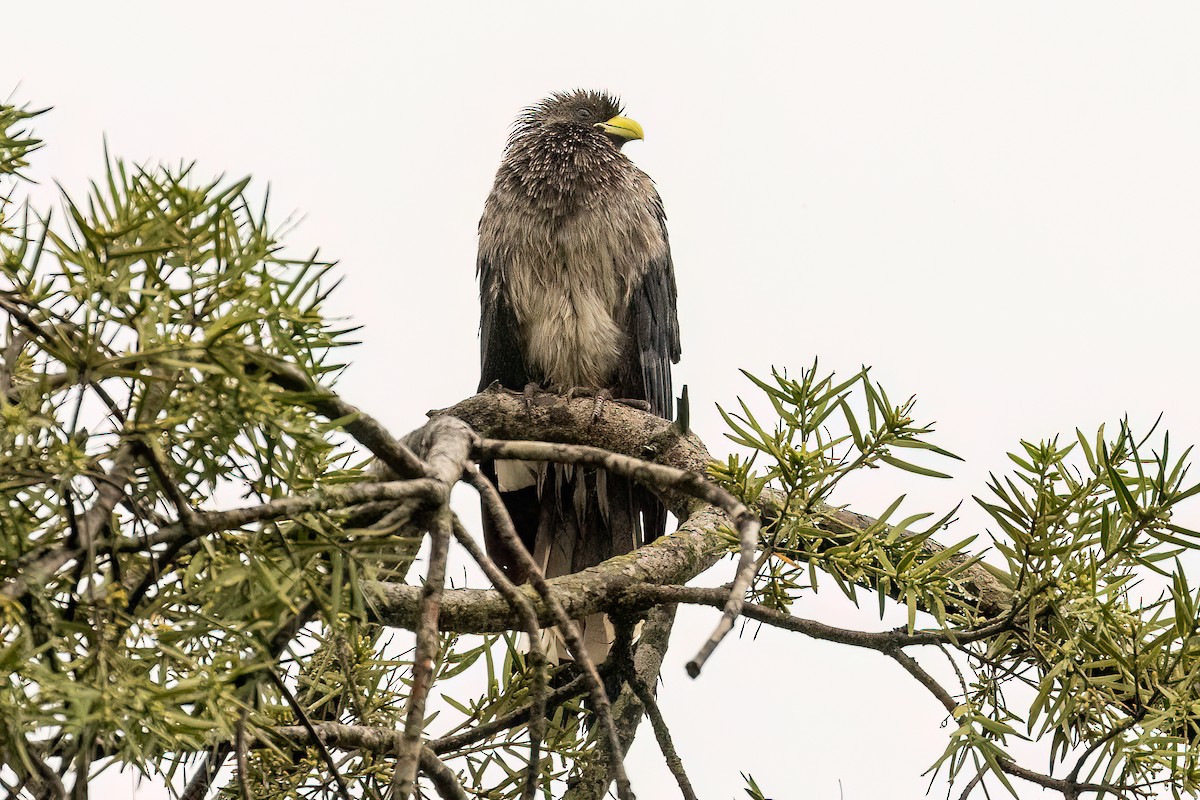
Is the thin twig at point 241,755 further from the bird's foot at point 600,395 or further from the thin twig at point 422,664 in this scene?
the bird's foot at point 600,395

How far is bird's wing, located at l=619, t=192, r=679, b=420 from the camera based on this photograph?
14.1 feet

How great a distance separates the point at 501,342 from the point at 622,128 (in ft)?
3.86

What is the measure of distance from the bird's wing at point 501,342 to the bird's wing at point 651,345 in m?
0.42

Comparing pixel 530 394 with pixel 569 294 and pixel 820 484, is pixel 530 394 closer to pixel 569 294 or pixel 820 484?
pixel 569 294

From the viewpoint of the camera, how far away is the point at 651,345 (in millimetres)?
4355

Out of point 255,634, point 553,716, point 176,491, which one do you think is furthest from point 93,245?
point 553,716

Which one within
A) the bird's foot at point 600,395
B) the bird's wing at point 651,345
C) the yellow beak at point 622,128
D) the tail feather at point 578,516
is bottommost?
the tail feather at point 578,516

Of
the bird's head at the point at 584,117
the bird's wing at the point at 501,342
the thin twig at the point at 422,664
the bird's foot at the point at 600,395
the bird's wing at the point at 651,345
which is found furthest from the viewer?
the bird's head at the point at 584,117

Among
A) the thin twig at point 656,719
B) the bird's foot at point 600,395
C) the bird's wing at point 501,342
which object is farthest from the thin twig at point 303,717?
the bird's wing at point 501,342

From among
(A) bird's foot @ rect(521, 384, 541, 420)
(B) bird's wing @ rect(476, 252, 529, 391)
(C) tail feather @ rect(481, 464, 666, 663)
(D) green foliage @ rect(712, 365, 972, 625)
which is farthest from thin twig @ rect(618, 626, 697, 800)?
(B) bird's wing @ rect(476, 252, 529, 391)

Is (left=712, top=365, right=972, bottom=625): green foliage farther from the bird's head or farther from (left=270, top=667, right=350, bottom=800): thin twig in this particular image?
the bird's head

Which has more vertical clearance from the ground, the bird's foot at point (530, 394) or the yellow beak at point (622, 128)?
the yellow beak at point (622, 128)

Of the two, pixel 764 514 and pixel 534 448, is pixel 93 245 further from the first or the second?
pixel 764 514

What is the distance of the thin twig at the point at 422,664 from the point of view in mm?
878
